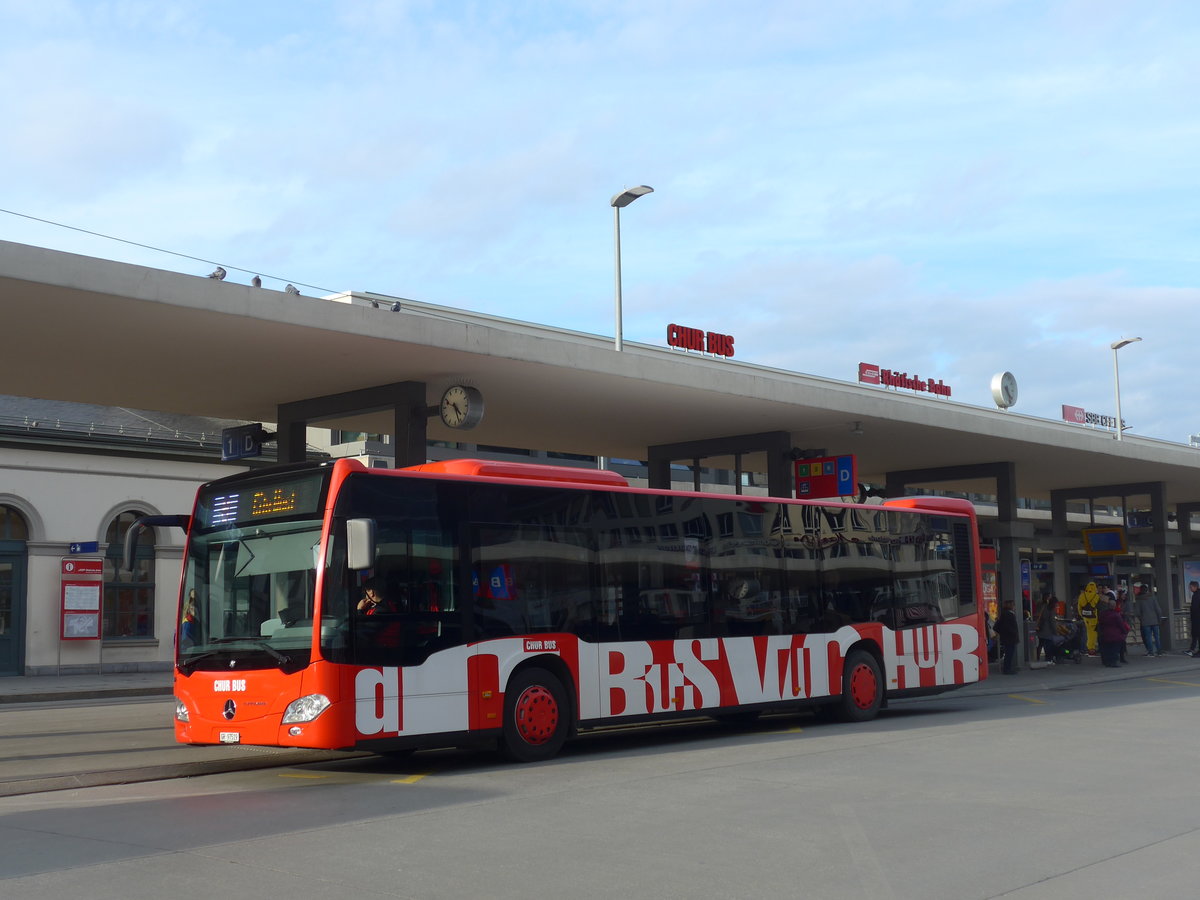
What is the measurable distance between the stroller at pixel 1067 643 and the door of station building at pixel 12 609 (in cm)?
2364

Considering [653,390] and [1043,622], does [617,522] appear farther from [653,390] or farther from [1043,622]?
[1043,622]

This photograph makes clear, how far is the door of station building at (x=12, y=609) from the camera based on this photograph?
30.0m

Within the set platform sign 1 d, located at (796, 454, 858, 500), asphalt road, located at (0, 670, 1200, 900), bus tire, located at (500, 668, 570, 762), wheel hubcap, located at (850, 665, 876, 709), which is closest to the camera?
asphalt road, located at (0, 670, 1200, 900)

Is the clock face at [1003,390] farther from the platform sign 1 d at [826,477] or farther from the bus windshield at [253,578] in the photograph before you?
the bus windshield at [253,578]

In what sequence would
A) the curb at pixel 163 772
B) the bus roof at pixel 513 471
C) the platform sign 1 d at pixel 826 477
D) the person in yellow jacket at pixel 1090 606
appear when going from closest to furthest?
the curb at pixel 163 772 → the bus roof at pixel 513 471 → the platform sign 1 d at pixel 826 477 → the person in yellow jacket at pixel 1090 606

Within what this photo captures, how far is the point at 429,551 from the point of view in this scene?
12.2 meters

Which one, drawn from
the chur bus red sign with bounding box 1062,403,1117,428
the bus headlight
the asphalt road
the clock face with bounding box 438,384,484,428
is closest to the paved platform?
the asphalt road

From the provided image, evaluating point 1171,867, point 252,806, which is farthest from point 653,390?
point 1171,867

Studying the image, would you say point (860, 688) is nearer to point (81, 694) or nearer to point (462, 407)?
point (462, 407)

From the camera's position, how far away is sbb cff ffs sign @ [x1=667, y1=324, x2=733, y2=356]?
84.8 ft

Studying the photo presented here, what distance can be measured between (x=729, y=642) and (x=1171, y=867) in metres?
8.14

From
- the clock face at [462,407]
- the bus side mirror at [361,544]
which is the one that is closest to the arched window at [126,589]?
the clock face at [462,407]

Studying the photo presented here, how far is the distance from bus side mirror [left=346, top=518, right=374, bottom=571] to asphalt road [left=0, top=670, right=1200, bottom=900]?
1.90 meters

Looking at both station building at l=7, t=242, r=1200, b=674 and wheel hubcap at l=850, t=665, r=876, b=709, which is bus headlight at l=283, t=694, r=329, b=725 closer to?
→ station building at l=7, t=242, r=1200, b=674
